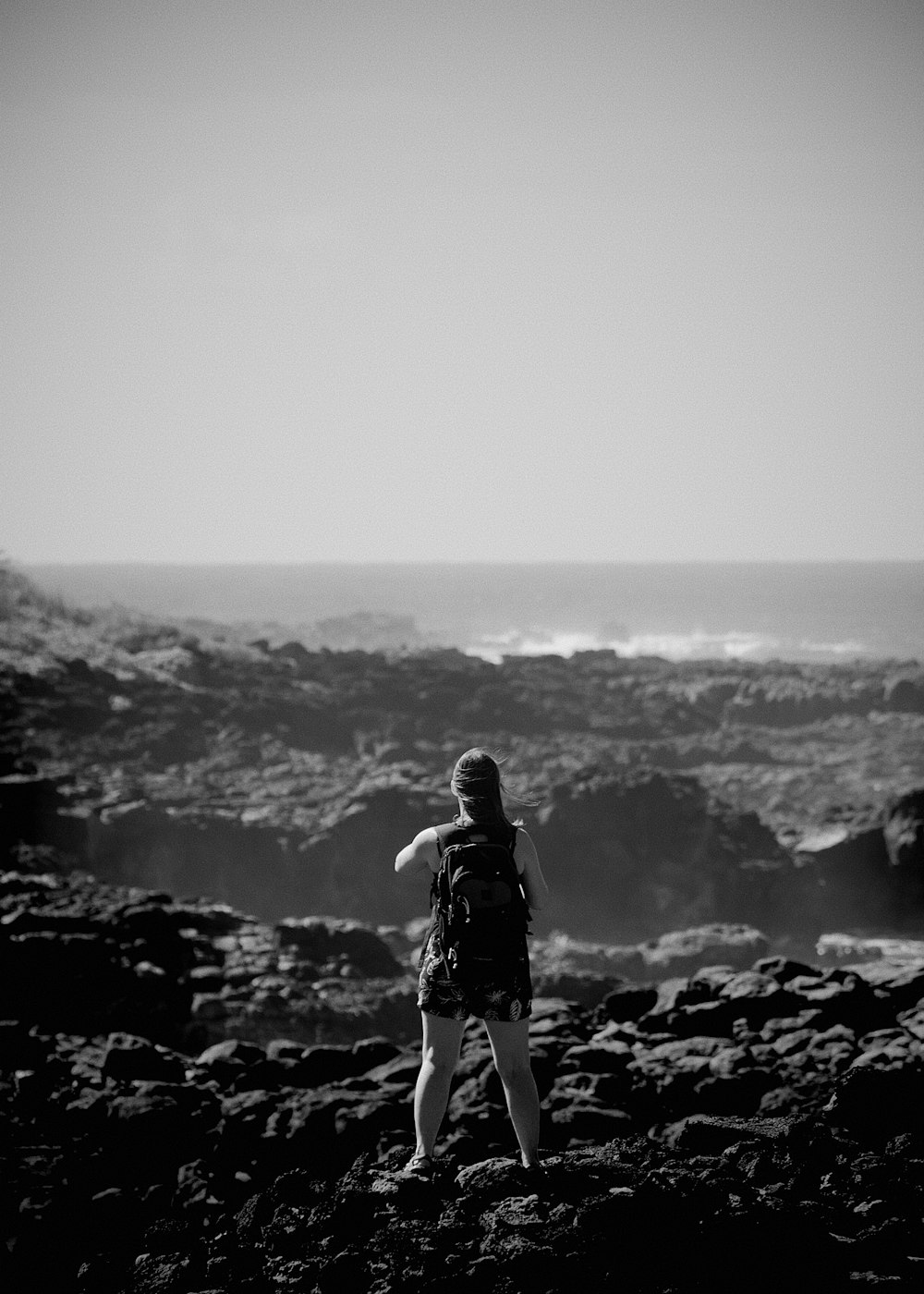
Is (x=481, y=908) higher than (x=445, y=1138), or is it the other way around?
(x=481, y=908)

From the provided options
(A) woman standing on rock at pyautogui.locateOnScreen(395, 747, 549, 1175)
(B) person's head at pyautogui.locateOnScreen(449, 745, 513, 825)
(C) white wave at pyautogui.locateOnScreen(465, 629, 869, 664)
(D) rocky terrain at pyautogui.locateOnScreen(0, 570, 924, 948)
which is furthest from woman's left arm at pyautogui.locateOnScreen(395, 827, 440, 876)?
(C) white wave at pyautogui.locateOnScreen(465, 629, 869, 664)

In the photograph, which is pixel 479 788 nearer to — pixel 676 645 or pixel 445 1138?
pixel 445 1138

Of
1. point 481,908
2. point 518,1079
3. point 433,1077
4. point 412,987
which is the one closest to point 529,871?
point 481,908

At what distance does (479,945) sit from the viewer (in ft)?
13.3

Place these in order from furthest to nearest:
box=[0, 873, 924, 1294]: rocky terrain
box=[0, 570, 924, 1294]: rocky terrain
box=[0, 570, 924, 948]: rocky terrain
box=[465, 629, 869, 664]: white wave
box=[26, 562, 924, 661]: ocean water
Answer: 1. box=[26, 562, 924, 661]: ocean water
2. box=[465, 629, 869, 664]: white wave
3. box=[0, 570, 924, 948]: rocky terrain
4. box=[0, 570, 924, 1294]: rocky terrain
5. box=[0, 873, 924, 1294]: rocky terrain

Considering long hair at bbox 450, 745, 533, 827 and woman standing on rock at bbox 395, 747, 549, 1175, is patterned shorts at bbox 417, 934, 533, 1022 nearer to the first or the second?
woman standing on rock at bbox 395, 747, 549, 1175

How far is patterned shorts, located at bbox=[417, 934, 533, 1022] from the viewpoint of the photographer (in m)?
4.09

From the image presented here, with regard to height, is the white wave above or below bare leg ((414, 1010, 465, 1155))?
below

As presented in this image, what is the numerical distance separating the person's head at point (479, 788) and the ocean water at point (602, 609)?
47599 millimetres

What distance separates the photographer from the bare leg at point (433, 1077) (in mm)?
4199

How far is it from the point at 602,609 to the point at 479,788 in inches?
3448

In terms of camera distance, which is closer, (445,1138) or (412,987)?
(445,1138)

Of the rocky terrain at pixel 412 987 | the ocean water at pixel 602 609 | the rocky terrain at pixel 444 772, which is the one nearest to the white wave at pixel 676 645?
the ocean water at pixel 602 609

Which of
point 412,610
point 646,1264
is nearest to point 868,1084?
point 646,1264
